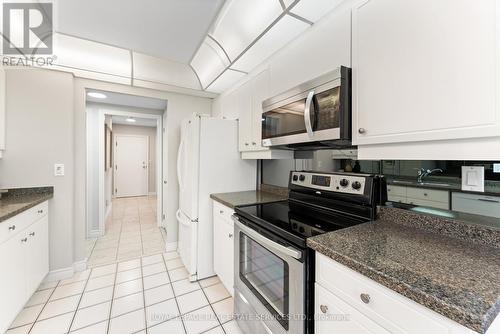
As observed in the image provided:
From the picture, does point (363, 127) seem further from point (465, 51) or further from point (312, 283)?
point (312, 283)

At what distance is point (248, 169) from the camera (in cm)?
248

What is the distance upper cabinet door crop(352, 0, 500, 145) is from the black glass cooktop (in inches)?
19.9

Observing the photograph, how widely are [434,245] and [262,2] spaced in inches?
67.2

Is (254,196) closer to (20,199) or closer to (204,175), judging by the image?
(204,175)

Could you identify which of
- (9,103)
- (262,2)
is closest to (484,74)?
(262,2)

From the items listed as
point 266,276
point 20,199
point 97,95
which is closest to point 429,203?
point 266,276

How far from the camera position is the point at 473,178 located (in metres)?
1.00

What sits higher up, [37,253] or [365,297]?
[365,297]

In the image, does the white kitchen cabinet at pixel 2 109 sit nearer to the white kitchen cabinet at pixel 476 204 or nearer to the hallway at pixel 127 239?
the hallway at pixel 127 239

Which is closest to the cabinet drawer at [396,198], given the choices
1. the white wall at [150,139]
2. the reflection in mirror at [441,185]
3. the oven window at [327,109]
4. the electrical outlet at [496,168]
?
the reflection in mirror at [441,185]

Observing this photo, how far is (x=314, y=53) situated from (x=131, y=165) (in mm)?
6957

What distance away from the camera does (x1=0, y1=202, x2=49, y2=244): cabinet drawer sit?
4.56 feet

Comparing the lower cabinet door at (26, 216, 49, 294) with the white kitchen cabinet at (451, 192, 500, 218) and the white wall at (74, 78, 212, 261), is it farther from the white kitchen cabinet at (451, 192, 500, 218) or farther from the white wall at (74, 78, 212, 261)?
the white kitchen cabinet at (451, 192, 500, 218)

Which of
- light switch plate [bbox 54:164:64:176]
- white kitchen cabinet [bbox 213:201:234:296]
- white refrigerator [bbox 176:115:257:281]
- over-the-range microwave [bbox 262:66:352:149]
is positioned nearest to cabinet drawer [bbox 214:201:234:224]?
white kitchen cabinet [bbox 213:201:234:296]
